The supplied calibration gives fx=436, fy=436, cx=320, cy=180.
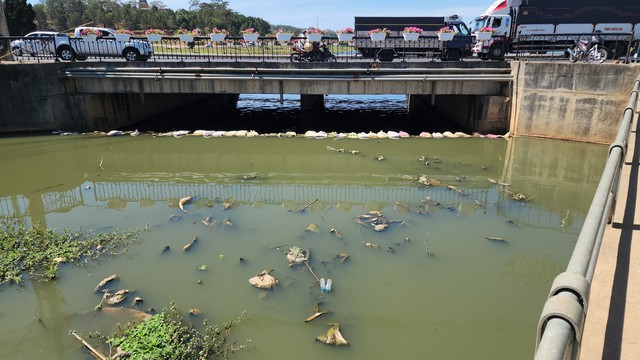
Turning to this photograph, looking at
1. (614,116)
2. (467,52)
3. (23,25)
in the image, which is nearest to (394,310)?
(614,116)

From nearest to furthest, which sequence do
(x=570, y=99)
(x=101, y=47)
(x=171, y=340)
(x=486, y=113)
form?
1. (x=171, y=340)
2. (x=570, y=99)
3. (x=486, y=113)
4. (x=101, y=47)

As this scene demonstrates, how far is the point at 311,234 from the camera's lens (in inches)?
340

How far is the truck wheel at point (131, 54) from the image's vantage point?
2097 centimetres

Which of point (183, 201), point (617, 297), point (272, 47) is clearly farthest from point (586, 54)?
point (617, 297)

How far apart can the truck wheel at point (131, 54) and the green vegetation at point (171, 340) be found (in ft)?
60.5

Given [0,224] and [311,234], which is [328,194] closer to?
[311,234]

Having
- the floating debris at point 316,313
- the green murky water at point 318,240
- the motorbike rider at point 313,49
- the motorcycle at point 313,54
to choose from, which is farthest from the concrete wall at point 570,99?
the floating debris at point 316,313

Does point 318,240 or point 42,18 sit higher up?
point 42,18

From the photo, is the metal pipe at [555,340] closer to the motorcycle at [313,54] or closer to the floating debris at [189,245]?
the floating debris at [189,245]

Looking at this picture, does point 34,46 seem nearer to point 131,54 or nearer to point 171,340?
point 131,54

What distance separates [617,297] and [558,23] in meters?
23.1

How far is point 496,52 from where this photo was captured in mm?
22469

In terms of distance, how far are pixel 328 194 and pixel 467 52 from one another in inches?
600

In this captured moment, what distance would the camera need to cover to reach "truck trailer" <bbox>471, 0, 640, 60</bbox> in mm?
21281
